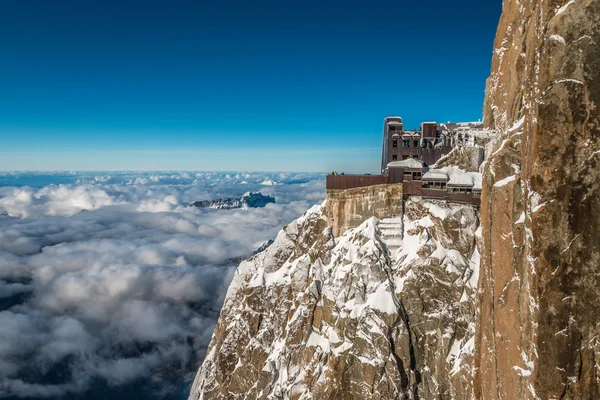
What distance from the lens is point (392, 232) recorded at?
59.6m

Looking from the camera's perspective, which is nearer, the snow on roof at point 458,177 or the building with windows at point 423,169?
the snow on roof at point 458,177

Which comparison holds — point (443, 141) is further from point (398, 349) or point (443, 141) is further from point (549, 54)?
point (549, 54)

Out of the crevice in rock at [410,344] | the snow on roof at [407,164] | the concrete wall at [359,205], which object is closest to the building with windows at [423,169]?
the snow on roof at [407,164]

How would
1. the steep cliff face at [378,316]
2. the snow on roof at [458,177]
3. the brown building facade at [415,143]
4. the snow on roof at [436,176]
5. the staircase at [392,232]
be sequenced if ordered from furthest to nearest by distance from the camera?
1. the brown building facade at [415,143]
2. the staircase at [392,232]
3. the snow on roof at [436,176]
4. the snow on roof at [458,177]
5. the steep cliff face at [378,316]

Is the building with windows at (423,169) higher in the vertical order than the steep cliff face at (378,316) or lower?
higher

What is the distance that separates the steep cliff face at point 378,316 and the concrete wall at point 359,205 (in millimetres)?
1628

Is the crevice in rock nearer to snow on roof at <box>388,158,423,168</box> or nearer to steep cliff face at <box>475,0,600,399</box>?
snow on roof at <box>388,158,423,168</box>

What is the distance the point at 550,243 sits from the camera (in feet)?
61.4

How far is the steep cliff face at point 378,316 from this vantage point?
169 ft

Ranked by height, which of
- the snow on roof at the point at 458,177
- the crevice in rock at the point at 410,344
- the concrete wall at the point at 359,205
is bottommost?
the crevice in rock at the point at 410,344

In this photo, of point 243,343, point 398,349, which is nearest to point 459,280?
point 398,349

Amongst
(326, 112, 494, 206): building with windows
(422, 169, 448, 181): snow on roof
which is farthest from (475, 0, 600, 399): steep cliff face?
(422, 169, 448, 181): snow on roof

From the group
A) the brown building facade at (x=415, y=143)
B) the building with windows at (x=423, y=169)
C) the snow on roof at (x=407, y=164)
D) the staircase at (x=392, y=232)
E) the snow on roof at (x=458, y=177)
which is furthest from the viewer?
the brown building facade at (x=415, y=143)

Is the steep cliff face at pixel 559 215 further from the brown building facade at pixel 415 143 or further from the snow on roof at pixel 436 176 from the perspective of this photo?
the brown building facade at pixel 415 143
